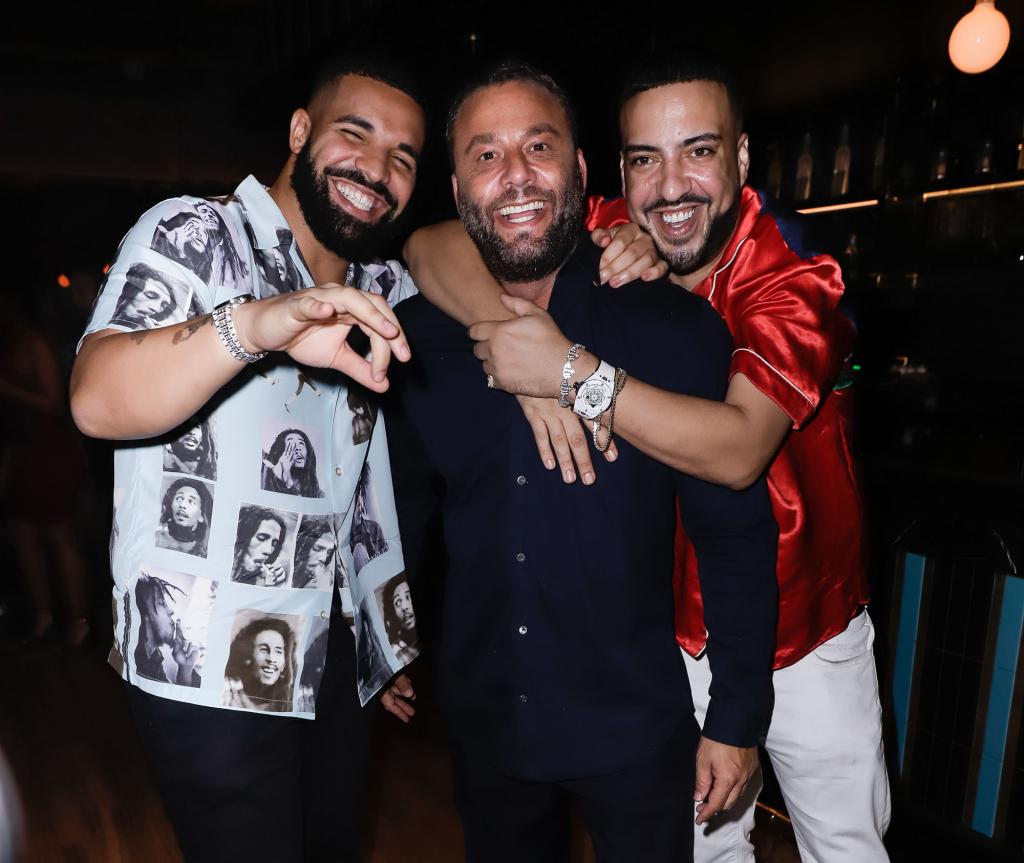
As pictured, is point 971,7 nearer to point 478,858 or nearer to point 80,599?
point 478,858

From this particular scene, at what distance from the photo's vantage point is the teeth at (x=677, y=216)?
61.5 inches

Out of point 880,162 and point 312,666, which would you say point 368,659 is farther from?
point 880,162

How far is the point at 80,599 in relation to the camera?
432 centimetres

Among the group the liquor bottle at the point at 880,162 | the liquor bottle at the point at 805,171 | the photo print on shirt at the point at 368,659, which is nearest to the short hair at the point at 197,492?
the photo print on shirt at the point at 368,659

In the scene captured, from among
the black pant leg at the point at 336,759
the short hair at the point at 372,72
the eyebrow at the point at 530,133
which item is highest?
the short hair at the point at 372,72

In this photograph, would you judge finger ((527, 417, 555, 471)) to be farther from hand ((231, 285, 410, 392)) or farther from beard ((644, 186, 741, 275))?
beard ((644, 186, 741, 275))

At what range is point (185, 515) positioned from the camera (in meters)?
1.29

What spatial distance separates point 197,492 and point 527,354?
579 millimetres

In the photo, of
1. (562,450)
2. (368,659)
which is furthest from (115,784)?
Answer: (562,450)

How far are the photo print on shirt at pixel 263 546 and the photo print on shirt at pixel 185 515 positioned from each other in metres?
0.05

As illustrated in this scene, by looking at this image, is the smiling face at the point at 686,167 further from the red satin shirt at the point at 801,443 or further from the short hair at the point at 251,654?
the short hair at the point at 251,654

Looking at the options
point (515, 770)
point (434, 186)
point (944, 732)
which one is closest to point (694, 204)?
point (515, 770)

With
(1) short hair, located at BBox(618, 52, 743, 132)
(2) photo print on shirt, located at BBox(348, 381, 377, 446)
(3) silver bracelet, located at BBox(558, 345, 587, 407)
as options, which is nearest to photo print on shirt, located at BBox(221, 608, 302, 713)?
(2) photo print on shirt, located at BBox(348, 381, 377, 446)

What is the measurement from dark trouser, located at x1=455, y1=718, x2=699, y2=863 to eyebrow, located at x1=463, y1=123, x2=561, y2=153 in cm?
102
